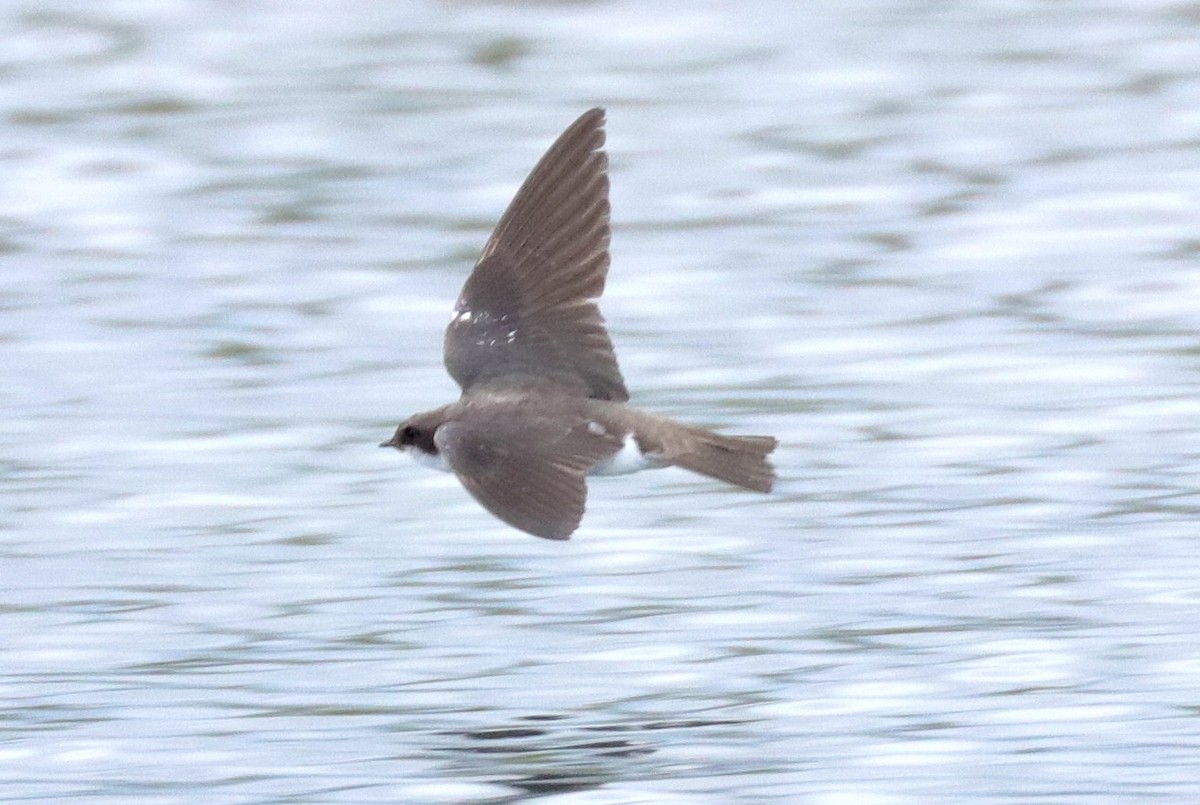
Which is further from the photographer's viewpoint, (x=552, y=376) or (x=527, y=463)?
(x=552, y=376)

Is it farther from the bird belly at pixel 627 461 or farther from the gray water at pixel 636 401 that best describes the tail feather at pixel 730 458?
the gray water at pixel 636 401

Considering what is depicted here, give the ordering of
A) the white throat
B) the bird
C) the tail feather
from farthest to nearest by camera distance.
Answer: the white throat → the tail feather → the bird

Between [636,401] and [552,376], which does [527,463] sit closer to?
[552,376]

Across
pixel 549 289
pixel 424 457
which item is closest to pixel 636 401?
pixel 549 289

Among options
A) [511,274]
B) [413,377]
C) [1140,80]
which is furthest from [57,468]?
[1140,80]

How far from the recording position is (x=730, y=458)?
6.30 metres

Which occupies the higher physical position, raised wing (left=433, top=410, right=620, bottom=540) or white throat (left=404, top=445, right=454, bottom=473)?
raised wing (left=433, top=410, right=620, bottom=540)

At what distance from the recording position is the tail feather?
246 inches

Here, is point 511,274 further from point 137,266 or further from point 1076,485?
point 137,266

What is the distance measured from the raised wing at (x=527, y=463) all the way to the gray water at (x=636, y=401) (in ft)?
1.19

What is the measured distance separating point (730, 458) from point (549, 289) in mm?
566

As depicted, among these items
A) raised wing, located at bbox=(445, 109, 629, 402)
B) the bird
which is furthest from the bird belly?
raised wing, located at bbox=(445, 109, 629, 402)

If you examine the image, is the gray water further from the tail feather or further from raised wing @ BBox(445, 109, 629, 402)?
raised wing @ BBox(445, 109, 629, 402)

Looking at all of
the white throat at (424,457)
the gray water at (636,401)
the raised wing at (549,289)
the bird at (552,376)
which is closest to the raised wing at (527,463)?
the bird at (552,376)
